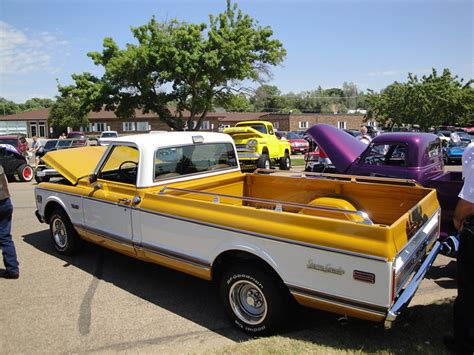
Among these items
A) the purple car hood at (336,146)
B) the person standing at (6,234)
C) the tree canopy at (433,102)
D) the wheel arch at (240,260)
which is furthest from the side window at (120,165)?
the tree canopy at (433,102)

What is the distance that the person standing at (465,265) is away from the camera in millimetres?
2979

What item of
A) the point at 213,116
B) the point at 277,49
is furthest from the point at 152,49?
the point at 213,116

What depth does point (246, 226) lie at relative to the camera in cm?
355

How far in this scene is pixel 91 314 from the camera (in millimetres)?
4262

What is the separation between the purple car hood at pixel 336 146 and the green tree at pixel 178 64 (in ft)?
60.8

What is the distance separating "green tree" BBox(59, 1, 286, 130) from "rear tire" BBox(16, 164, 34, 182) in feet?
40.5

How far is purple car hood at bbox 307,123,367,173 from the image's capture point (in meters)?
7.62

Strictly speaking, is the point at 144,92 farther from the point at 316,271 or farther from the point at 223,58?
the point at 316,271

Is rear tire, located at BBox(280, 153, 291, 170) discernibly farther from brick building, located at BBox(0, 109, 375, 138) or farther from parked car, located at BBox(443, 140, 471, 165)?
brick building, located at BBox(0, 109, 375, 138)

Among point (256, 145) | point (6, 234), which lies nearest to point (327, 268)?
point (6, 234)

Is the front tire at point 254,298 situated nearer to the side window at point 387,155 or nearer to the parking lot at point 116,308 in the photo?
the parking lot at point 116,308

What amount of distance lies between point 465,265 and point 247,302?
1.87 meters

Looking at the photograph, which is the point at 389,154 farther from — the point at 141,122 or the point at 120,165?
the point at 141,122

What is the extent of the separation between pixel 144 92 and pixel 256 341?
26.2 meters
